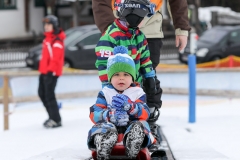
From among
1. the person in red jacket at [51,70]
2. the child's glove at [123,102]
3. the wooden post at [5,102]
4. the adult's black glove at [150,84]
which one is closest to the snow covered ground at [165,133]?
the person in red jacket at [51,70]

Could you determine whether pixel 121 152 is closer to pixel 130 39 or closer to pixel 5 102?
pixel 130 39

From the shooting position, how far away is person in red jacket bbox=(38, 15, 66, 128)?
7934 millimetres

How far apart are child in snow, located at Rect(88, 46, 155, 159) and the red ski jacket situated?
13.3ft

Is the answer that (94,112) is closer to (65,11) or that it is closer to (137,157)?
(137,157)

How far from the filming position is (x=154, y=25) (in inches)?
186

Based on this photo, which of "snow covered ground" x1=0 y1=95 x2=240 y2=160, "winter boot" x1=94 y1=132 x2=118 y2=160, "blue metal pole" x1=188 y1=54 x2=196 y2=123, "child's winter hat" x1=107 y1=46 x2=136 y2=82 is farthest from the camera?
"blue metal pole" x1=188 y1=54 x2=196 y2=123

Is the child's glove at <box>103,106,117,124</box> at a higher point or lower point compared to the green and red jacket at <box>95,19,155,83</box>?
lower

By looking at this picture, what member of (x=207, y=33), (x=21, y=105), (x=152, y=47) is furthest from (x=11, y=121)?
(x=207, y=33)

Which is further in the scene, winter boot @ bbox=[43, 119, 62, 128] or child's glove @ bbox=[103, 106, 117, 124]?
winter boot @ bbox=[43, 119, 62, 128]

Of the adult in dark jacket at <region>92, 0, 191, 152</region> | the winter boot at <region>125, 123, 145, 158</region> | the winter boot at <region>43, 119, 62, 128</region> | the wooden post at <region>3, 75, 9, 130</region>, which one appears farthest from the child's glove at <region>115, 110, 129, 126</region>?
the wooden post at <region>3, 75, 9, 130</region>

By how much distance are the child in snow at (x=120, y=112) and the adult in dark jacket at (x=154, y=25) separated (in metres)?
0.44

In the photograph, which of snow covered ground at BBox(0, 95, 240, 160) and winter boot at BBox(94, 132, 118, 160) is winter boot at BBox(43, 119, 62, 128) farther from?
winter boot at BBox(94, 132, 118, 160)

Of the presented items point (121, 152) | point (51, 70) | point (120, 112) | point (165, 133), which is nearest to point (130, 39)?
point (120, 112)

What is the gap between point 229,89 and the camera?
33.5 ft
